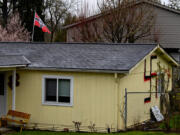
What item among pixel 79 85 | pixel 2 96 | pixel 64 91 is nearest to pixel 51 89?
pixel 64 91

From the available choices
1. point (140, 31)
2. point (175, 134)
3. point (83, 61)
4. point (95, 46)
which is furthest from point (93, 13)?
point (175, 134)

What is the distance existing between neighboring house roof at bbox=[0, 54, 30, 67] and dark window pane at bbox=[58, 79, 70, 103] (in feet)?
5.35

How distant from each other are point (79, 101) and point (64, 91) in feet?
2.61

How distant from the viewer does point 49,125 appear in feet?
47.6

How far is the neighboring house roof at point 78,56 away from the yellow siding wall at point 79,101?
0.39 metres

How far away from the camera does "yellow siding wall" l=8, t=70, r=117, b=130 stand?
13602 mm

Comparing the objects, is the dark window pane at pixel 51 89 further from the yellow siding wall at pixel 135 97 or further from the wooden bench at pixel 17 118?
the yellow siding wall at pixel 135 97

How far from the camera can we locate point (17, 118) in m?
14.3

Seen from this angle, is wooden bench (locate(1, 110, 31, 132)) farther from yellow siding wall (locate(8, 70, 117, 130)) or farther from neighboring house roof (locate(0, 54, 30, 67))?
neighboring house roof (locate(0, 54, 30, 67))

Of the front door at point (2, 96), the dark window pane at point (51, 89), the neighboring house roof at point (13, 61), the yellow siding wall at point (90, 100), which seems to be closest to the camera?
the neighboring house roof at point (13, 61)

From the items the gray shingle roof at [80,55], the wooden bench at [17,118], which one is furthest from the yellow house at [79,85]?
the wooden bench at [17,118]

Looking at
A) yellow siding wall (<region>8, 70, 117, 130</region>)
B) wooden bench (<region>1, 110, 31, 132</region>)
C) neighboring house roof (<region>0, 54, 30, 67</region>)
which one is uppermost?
neighboring house roof (<region>0, 54, 30, 67</region>)

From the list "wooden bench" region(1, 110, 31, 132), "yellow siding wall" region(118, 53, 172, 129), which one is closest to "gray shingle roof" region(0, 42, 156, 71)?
"yellow siding wall" region(118, 53, 172, 129)

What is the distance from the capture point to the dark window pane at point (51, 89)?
14.5m
